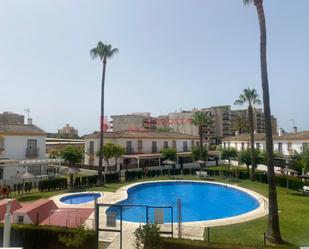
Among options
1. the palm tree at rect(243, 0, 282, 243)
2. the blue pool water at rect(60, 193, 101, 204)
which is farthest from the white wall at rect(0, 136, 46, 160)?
the palm tree at rect(243, 0, 282, 243)

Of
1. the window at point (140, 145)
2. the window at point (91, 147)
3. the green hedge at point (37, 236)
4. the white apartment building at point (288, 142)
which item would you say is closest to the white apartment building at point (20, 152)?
the window at point (91, 147)

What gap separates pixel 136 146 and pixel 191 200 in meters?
20.4

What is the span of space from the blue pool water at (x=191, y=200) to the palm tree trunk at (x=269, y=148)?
765 cm

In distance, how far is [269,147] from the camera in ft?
45.8

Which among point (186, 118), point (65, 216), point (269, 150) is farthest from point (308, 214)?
point (186, 118)

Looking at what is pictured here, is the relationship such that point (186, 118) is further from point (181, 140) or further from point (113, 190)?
point (113, 190)

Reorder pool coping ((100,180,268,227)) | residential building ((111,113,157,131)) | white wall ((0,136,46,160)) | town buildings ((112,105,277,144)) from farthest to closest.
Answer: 1. town buildings ((112,105,277,144))
2. residential building ((111,113,157,131))
3. white wall ((0,136,46,160))
4. pool coping ((100,180,268,227))

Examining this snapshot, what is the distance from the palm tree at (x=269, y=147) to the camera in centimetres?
1357

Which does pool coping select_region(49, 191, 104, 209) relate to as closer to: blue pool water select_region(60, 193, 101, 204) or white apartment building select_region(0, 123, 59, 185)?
blue pool water select_region(60, 193, 101, 204)

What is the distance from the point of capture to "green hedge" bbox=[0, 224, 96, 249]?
490 inches

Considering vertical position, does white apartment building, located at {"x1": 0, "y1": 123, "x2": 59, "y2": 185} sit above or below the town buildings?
below

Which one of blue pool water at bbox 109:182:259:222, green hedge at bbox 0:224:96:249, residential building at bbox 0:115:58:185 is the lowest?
blue pool water at bbox 109:182:259:222

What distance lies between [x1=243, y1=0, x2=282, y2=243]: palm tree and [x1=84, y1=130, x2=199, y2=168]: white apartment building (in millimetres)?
30703

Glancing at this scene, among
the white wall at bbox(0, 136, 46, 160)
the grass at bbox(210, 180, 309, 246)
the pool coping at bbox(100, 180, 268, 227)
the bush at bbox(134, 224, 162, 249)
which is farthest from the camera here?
the white wall at bbox(0, 136, 46, 160)
